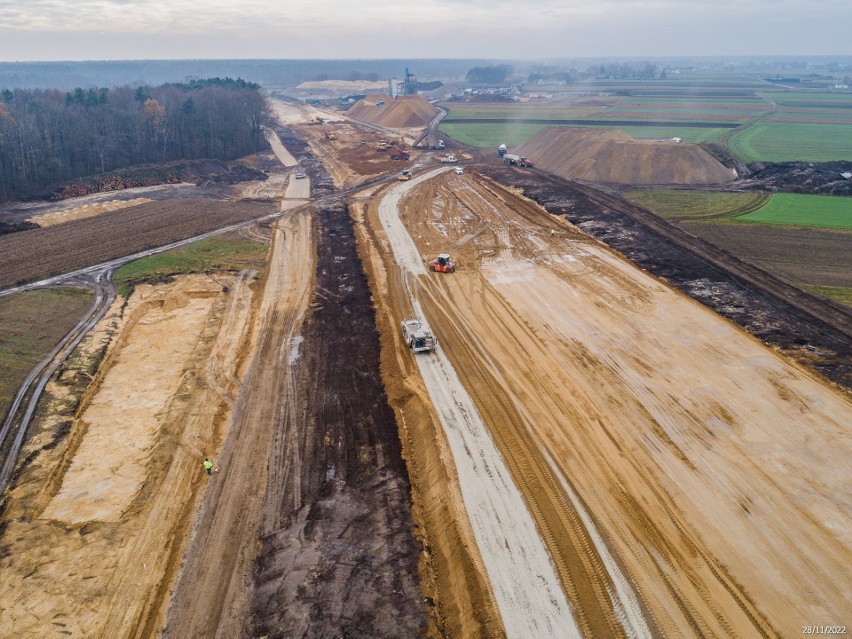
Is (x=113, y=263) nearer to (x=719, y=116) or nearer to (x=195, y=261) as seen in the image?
(x=195, y=261)

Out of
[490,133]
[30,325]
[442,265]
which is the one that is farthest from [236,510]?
[490,133]

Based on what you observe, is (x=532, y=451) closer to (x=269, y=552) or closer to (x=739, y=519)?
(x=739, y=519)

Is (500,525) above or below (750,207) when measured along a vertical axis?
below

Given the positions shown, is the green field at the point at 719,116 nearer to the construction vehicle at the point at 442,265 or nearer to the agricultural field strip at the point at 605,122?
the agricultural field strip at the point at 605,122

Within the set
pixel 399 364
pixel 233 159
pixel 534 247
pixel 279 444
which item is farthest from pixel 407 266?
pixel 233 159

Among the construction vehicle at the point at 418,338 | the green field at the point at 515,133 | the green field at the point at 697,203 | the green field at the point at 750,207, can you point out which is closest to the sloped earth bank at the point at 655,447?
the construction vehicle at the point at 418,338

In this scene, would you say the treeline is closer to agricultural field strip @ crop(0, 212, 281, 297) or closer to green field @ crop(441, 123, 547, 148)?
agricultural field strip @ crop(0, 212, 281, 297)
